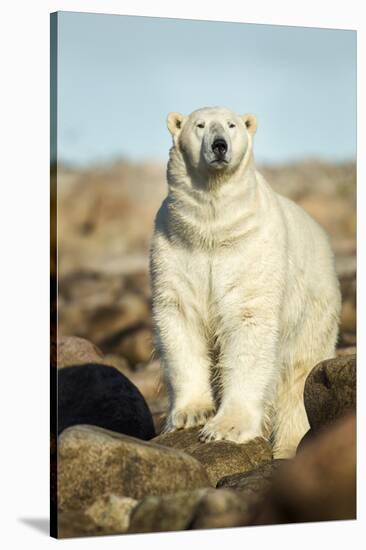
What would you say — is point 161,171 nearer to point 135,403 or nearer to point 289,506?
point 135,403

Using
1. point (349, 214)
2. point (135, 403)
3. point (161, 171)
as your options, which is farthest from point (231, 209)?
point (161, 171)

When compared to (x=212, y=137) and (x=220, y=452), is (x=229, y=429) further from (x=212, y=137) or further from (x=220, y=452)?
(x=212, y=137)

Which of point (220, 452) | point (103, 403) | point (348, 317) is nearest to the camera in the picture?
point (220, 452)

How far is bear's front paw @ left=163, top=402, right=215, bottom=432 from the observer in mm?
10562

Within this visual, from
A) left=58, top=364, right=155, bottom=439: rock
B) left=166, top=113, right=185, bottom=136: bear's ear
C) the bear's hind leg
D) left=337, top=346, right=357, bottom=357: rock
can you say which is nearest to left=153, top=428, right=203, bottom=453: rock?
the bear's hind leg

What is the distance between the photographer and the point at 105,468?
9195mm

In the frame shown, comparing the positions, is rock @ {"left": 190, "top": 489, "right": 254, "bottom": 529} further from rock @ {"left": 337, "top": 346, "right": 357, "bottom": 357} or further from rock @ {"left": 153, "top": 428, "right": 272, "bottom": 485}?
rock @ {"left": 337, "top": 346, "right": 357, "bottom": 357}

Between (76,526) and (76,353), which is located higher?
(76,353)

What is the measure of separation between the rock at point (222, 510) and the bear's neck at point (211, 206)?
7.07 ft

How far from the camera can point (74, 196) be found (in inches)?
984

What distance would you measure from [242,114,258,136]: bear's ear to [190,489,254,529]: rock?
2.93 m

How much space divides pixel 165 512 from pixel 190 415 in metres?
1.58

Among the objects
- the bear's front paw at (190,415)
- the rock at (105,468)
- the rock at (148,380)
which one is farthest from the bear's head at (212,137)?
the rock at (148,380)

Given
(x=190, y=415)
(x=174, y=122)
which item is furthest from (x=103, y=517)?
(x=174, y=122)
